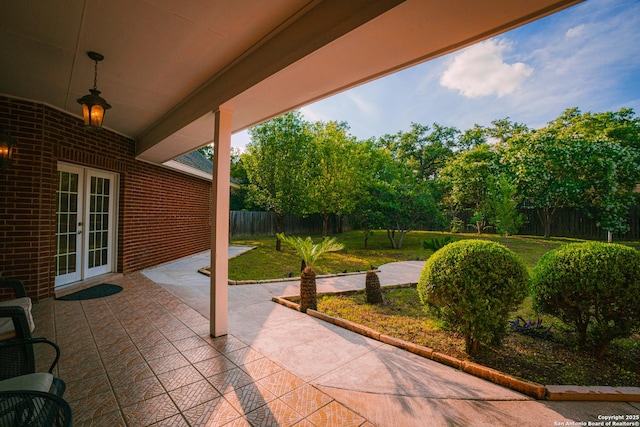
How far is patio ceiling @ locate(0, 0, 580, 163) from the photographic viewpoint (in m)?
1.89

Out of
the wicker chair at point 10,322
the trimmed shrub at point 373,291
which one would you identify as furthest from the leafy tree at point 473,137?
the wicker chair at point 10,322

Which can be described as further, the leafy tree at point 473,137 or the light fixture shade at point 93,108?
the leafy tree at point 473,137

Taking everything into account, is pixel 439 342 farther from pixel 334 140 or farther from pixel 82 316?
pixel 334 140

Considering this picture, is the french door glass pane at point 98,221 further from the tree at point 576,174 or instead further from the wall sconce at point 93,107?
the tree at point 576,174

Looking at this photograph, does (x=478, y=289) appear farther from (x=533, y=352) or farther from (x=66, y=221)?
(x=66, y=221)

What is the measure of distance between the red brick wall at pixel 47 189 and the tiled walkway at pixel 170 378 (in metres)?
1.14

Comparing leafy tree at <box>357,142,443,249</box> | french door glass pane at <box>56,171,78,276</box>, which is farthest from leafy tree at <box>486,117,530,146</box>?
french door glass pane at <box>56,171,78,276</box>

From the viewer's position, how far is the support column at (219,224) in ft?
11.3

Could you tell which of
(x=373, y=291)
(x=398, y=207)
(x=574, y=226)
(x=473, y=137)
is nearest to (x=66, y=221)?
(x=373, y=291)

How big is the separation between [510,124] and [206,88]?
2881 centimetres

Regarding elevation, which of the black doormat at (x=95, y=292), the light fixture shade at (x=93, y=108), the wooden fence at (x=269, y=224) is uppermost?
the light fixture shade at (x=93, y=108)

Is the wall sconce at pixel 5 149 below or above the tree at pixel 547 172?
below

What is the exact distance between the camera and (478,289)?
2820 mm

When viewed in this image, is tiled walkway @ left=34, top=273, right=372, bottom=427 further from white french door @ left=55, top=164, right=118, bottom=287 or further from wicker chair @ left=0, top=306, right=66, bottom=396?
white french door @ left=55, top=164, right=118, bottom=287
